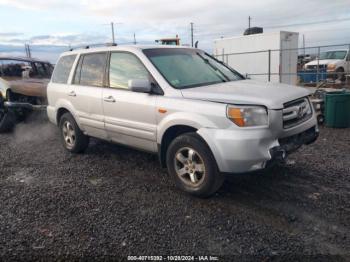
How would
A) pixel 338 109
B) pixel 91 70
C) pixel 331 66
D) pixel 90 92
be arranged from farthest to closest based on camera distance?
pixel 331 66, pixel 338 109, pixel 91 70, pixel 90 92

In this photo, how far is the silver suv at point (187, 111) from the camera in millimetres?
3670

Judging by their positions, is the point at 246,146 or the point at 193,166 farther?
the point at 193,166

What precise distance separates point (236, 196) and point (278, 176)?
0.91m

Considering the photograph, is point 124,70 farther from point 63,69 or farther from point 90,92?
point 63,69

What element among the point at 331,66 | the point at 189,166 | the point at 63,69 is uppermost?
the point at 63,69

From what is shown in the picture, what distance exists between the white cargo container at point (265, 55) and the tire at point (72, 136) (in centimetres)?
972

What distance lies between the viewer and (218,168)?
382 cm

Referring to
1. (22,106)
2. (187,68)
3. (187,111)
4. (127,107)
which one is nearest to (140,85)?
(127,107)

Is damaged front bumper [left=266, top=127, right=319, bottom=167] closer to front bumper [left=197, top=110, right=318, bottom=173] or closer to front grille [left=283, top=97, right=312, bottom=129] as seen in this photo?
front bumper [left=197, top=110, right=318, bottom=173]

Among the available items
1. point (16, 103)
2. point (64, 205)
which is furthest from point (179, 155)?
point (16, 103)

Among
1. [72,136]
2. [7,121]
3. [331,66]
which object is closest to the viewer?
[72,136]

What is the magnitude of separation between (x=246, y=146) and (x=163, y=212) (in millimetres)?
1188

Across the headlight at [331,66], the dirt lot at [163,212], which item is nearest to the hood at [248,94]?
the dirt lot at [163,212]

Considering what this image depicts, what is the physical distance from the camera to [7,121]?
27.3 ft
